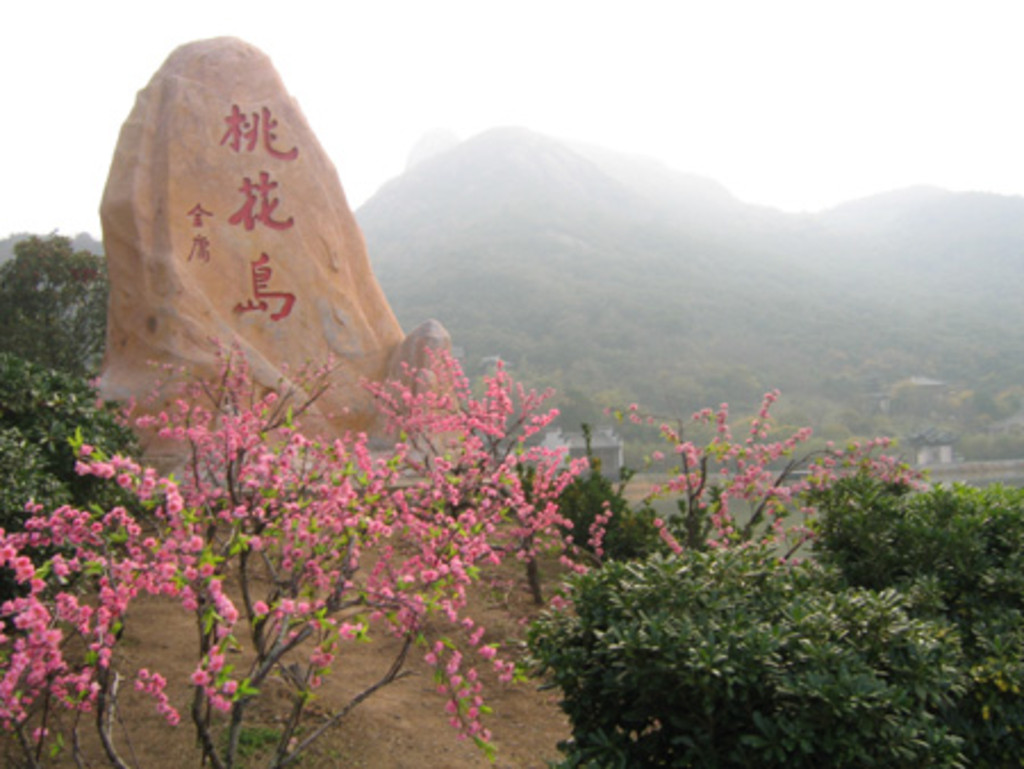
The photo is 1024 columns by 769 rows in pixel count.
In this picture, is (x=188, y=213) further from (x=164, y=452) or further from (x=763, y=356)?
(x=763, y=356)

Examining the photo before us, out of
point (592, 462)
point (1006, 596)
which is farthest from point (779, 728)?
point (592, 462)

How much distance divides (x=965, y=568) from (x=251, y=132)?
21.5 ft

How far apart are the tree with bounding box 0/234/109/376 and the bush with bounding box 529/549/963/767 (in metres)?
8.07

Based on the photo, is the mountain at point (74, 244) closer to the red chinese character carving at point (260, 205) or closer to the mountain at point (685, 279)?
the mountain at point (685, 279)

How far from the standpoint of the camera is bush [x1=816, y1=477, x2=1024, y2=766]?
7.14ft

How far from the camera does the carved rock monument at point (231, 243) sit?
20.9 feet

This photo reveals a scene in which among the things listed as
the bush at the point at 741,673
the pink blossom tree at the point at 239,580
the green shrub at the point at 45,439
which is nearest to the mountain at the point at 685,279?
the green shrub at the point at 45,439

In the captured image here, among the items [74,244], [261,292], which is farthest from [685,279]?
[261,292]

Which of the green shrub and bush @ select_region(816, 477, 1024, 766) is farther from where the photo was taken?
the green shrub

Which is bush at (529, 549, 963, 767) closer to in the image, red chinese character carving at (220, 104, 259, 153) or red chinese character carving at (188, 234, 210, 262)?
red chinese character carving at (188, 234, 210, 262)

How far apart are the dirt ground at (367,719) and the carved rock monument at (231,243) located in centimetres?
286

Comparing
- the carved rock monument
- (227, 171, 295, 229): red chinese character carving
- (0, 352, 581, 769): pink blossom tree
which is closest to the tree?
the carved rock monument

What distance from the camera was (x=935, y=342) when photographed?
2408 centimetres

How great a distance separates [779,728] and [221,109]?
22.6 ft
